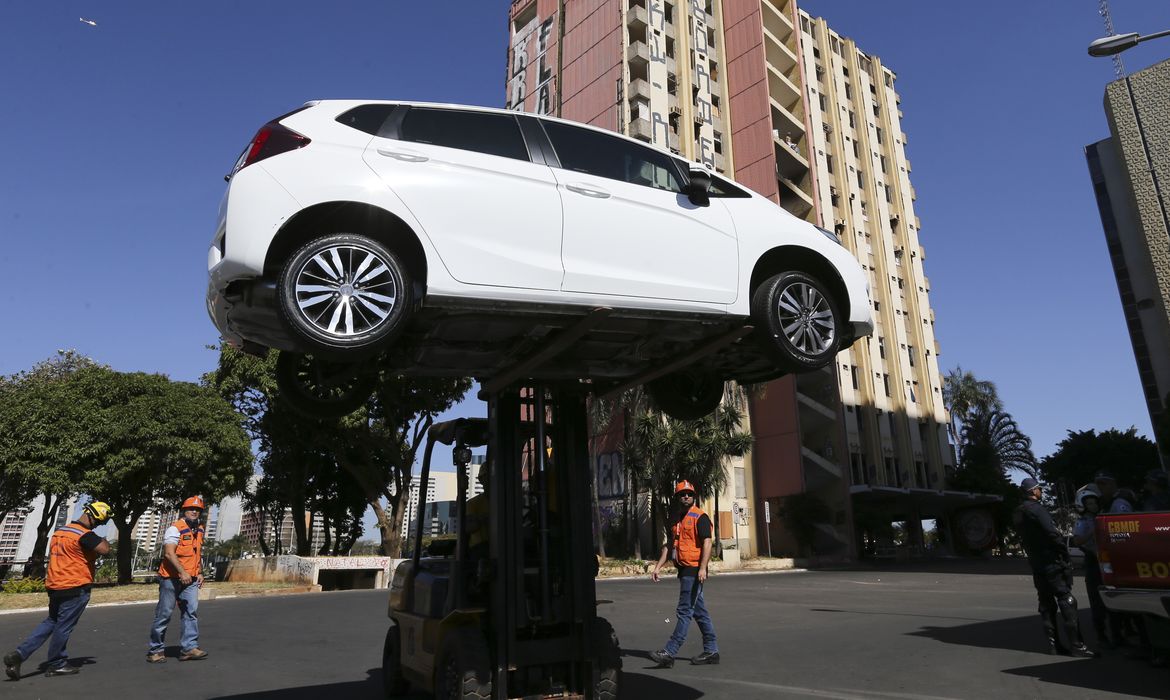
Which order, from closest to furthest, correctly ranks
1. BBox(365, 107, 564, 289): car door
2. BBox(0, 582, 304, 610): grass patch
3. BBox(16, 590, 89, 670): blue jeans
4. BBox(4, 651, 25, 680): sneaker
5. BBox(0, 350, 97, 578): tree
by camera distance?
BBox(365, 107, 564, 289): car door, BBox(4, 651, 25, 680): sneaker, BBox(16, 590, 89, 670): blue jeans, BBox(0, 582, 304, 610): grass patch, BBox(0, 350, 97, 578): tree

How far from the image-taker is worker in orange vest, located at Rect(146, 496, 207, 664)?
24.5 feet

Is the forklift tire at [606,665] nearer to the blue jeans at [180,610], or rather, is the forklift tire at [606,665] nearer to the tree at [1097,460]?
the blue jeans at [180,610]

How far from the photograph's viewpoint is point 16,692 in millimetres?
6113

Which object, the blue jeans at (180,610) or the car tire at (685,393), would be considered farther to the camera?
the blue jeans at (180,610)

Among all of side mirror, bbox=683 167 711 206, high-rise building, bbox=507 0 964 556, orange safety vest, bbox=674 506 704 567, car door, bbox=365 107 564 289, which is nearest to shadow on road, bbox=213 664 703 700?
orange safety vest, bbox=674 506 704 567

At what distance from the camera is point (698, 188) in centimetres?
470

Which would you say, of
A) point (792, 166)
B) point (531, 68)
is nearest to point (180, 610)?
point (531, 68)

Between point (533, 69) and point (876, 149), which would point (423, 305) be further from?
point (876, 149)

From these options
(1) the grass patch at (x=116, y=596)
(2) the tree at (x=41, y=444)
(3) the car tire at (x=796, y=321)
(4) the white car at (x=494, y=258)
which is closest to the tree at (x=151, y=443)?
(2) the tree at (x=41, y=444)

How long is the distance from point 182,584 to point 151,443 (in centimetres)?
2066

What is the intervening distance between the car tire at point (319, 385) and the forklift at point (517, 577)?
781 millimetres

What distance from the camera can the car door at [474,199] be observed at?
12.9 feet

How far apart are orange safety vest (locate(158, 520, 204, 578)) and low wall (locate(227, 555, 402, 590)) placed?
14.2 meters

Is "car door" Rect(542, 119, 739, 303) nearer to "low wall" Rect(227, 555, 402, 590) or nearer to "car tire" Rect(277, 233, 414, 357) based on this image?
"car tire" Rect(277, 233, 414, 357)
